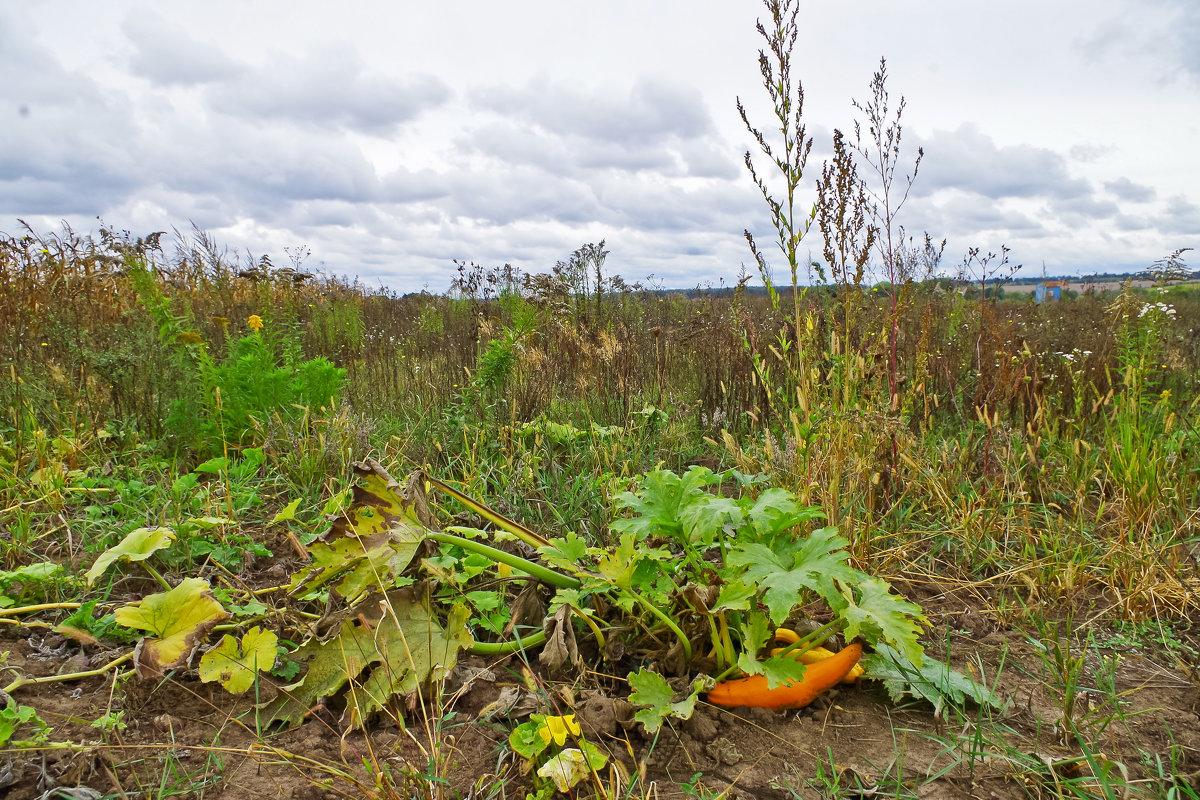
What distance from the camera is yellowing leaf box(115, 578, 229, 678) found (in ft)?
5.49

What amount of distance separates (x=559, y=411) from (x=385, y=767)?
9.31 feet

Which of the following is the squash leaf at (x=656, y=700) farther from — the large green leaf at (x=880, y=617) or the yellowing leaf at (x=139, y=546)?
the yellowing leaf at (x=139, y=546)

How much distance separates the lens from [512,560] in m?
1.80

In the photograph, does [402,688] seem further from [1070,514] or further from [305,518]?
[1070,514]

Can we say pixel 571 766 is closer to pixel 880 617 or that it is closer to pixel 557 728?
pixel 557 728

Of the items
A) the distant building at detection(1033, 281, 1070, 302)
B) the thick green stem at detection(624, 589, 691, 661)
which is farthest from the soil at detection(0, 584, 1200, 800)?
the distant building at detection(1033, 281, 1070, 302)

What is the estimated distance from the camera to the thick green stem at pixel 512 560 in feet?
5.80

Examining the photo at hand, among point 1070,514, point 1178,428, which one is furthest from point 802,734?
point 1178,428

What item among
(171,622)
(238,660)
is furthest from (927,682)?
(171,622)

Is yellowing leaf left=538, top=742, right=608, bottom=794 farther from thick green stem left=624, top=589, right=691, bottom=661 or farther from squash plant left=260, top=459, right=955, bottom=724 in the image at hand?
thick green stem left=624, top=589, right=691, bottom=661

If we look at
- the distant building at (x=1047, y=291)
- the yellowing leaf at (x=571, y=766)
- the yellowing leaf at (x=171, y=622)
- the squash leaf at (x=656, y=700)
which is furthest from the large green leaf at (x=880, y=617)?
the distant building at (x=1047, y=291)

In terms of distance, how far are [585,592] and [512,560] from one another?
22cm

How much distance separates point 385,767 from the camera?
1379mm

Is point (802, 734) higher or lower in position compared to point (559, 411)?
lower
